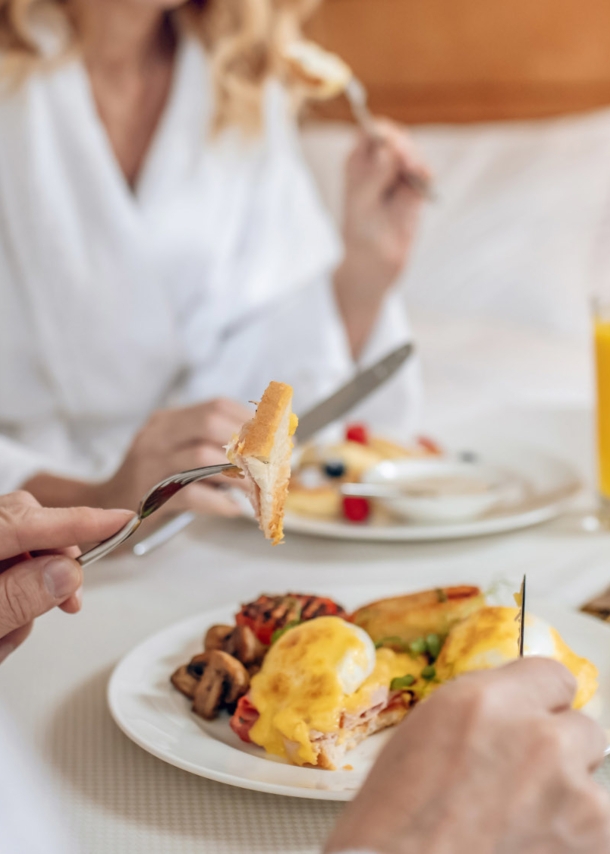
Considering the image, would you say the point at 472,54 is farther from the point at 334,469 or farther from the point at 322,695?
the point at 322,695

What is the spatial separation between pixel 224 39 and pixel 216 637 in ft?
4.17

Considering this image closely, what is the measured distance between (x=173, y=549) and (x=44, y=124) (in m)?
0.83

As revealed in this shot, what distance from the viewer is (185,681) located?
0.68 m

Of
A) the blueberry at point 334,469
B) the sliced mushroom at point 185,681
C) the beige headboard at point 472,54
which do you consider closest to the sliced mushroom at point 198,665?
the sliced mushroom at point 185,681

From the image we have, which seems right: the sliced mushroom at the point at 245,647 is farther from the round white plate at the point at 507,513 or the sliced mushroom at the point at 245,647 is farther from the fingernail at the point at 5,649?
the round white plate at the point at 507,513

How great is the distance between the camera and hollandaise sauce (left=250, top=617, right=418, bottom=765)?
0.60 m

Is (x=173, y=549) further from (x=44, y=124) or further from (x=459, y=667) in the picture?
(x=44, y=124)

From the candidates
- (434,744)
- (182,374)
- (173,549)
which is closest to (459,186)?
(182,374)

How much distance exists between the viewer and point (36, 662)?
0.80 metres

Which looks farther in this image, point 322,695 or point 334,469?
point 334,469

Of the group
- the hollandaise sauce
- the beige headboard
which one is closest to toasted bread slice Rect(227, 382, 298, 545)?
the hollandaise sauce

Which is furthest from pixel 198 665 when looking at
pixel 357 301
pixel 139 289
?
pixel 357 301

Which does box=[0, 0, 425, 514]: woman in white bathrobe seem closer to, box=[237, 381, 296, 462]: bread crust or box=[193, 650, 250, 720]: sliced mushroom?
box=[193, 650, 250, 720]: sliced mushroom

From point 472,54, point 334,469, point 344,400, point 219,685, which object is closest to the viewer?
point 219,685
